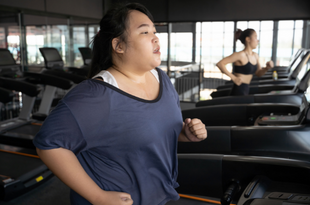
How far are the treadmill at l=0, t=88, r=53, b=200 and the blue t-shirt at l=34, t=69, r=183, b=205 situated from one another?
1.61 meters

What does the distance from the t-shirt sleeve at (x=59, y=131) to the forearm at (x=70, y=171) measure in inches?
0.9

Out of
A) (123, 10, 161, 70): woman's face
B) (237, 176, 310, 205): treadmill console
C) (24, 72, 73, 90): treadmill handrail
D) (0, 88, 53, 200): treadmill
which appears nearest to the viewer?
(123, 10, 161, 70): woman's face

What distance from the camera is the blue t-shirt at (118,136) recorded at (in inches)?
29.9

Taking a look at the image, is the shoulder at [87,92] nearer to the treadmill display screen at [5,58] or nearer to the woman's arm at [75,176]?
the woman's arm at [75,176]

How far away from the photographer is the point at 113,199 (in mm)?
822

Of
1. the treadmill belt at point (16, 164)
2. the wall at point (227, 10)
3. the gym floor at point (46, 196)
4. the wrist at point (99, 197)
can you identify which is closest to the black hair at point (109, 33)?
the wrist at point (99, 197)

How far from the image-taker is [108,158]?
859mm

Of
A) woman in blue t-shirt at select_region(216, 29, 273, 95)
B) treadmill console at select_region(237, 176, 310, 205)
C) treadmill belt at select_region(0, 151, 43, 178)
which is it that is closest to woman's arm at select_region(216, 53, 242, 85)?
woman in blue t-shirt at select_region(216, 29, 273, 95)

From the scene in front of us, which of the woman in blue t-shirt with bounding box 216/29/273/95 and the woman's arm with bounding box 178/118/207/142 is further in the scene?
the woman in blue t-shirt with bounding box 216/29/273/95

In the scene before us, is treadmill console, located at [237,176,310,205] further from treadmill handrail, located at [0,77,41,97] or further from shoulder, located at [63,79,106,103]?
treadmill handrail, located at [0,77,41,97]

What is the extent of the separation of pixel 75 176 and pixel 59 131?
5.5 inches

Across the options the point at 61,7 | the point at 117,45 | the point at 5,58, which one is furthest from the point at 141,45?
the point at 61,7

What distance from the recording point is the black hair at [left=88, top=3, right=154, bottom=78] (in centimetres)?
90

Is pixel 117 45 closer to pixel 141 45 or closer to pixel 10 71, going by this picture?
pixel 141 45
